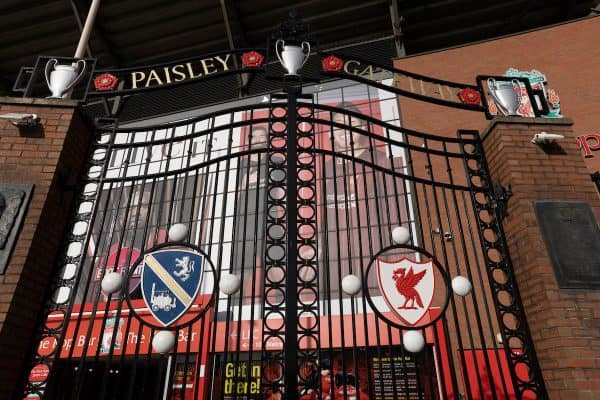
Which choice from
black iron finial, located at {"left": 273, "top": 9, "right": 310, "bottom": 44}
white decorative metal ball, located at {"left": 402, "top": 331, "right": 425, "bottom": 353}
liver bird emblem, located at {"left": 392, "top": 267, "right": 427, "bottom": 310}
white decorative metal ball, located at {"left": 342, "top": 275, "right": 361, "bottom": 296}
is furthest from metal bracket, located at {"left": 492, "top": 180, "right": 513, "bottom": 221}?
black iron finial, located at {"left": 273, "top": 9, "right": 310, "bottom": 44}

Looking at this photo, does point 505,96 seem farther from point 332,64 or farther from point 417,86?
point 417,86

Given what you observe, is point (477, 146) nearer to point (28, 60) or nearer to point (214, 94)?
point (214, 94)

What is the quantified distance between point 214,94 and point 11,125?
37.9 feet

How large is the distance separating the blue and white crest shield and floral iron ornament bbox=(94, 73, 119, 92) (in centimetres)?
211

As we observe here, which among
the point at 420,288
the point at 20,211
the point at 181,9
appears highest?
the point at 181,9

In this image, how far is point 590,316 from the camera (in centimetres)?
301

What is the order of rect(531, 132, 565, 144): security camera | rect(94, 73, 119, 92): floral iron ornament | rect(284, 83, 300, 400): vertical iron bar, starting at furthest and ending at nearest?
rect(94, 73, 119, 92): floral iron ornament < rect(531, 132, 565, 144): security camera < rect(284, 83, 300, 400): vertical iron bar

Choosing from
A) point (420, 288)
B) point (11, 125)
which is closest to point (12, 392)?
point (11, 125)

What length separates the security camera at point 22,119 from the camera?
3.47 metres

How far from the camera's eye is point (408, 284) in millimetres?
3264

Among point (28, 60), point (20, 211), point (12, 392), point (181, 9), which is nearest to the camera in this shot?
point (12, 392)

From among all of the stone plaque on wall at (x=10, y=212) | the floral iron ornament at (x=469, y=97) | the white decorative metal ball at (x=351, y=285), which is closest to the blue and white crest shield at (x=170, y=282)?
the stone plaque on wall at (x=10, y=212)

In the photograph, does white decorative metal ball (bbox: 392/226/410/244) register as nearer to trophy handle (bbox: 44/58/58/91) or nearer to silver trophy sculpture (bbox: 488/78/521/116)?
silver trophy sculpture (bbox: 488/78/521/116)

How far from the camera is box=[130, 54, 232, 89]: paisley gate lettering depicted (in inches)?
169
